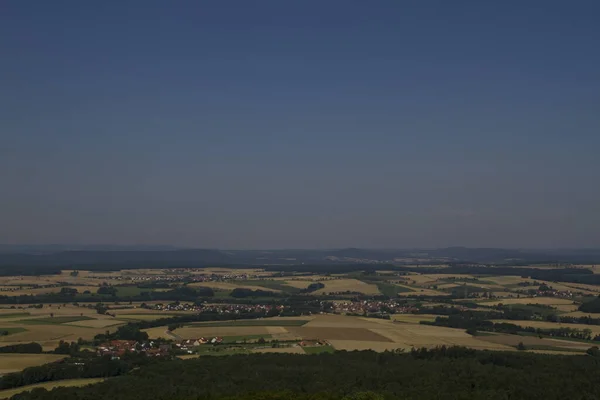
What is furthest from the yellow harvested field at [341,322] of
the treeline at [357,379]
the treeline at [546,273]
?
the treeline at [546,273]

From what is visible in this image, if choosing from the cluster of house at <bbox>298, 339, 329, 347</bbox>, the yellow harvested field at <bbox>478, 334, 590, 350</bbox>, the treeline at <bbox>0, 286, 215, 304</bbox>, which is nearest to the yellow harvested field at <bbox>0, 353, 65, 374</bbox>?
the cluster of house at <bbox>298, 339, 329, 347</bbox>

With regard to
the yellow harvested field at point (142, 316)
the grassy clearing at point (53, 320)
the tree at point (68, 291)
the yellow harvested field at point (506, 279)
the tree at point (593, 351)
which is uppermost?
the yellow harvested field at point (506, 279)

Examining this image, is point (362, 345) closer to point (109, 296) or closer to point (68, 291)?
point (109, 296)

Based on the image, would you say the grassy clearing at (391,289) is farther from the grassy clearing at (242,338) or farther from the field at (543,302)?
the grassy clearing at (242,338)

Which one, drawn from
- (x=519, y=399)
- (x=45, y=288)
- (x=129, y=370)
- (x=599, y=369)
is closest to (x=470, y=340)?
(x=599, y=369)

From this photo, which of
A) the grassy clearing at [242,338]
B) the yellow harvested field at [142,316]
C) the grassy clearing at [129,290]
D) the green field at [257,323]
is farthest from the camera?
the grassy clearing at [129,290]

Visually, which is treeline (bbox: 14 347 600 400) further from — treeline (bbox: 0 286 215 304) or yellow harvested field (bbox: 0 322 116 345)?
treeline (bbox: 0 286 215 304)

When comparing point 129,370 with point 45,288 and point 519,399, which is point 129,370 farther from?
point 45,288

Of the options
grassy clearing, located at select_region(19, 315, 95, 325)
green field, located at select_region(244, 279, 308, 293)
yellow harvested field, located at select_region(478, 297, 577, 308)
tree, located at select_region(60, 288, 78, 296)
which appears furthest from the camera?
green field, located at select_region(244, 279, 308, 293)
